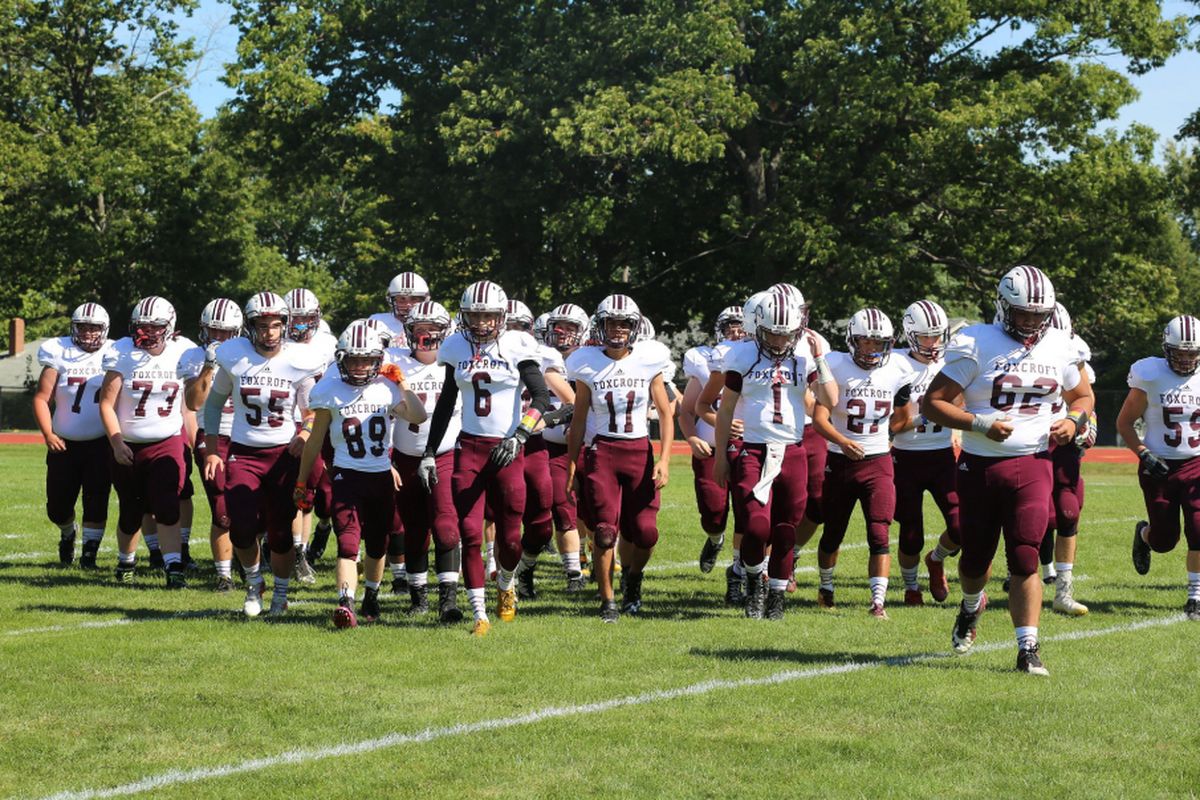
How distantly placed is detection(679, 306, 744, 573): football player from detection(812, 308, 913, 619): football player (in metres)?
0.95

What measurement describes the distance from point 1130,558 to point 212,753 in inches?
391

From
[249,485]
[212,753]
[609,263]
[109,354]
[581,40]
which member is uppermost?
[581,40]

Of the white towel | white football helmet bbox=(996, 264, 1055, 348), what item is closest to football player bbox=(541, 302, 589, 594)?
the white towel

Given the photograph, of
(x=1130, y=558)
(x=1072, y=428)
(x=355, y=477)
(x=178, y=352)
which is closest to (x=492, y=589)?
(x=355, y=477)

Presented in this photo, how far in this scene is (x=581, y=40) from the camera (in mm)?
34000

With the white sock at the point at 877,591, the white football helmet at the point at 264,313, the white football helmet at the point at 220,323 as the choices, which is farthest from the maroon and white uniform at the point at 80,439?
the white sock at the point at 877,591

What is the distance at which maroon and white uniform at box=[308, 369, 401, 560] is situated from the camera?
9414mm

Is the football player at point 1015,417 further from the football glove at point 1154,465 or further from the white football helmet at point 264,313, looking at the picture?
the white football helmet at point 264,313

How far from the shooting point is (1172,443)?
10.5m

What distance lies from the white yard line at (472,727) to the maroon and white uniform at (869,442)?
1.67 meters

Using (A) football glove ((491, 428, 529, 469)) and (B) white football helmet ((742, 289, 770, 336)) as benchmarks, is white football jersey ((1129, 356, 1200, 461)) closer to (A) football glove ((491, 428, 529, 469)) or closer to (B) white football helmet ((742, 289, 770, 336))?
(B) white football helmet ((742, 289, 770, 336))

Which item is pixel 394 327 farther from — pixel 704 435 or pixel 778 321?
pixel 778 321

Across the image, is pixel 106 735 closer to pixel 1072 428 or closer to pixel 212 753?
pixel 212 753

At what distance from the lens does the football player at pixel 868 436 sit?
33.7ft
